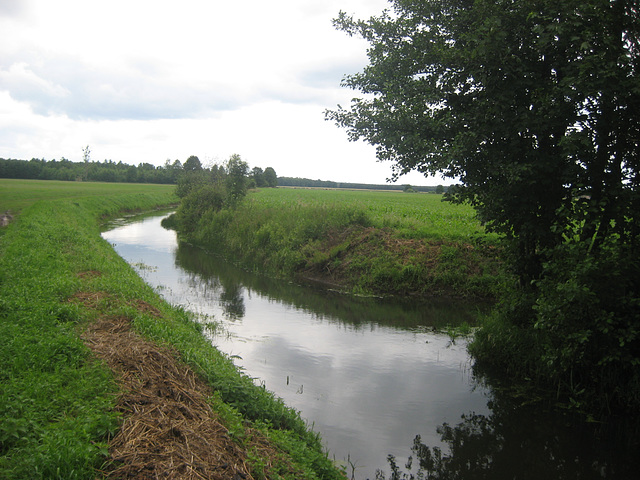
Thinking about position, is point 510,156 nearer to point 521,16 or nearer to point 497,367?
point 521,16

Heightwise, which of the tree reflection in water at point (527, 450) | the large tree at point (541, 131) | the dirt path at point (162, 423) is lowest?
the tree reflection in water at point (527, 450)

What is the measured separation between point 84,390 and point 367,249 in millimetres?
12796

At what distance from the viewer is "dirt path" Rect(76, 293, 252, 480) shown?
3.97 metres

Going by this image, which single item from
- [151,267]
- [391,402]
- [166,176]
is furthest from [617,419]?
[166,176]

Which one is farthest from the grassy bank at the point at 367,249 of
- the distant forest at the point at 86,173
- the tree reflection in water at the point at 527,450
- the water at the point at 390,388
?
the distant forest at the point at 86,173

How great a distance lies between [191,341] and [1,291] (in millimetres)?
3880

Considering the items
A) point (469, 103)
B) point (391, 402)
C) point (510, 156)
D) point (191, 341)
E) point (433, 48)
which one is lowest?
point (391, 402)

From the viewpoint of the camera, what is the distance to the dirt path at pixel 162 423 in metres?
3.97

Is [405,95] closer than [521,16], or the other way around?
[521,16]

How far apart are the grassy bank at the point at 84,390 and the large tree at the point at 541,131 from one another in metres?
4.22

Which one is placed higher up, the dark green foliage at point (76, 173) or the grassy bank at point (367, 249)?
the dark green foliage at point (76, 173)

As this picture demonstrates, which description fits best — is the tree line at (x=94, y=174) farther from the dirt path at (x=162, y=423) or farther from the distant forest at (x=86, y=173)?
the dirt path at (x=162, y=423)

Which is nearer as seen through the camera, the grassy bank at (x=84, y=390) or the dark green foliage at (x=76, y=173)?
the grassy bank at (x=84, y=390)

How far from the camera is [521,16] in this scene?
7.59 metres
